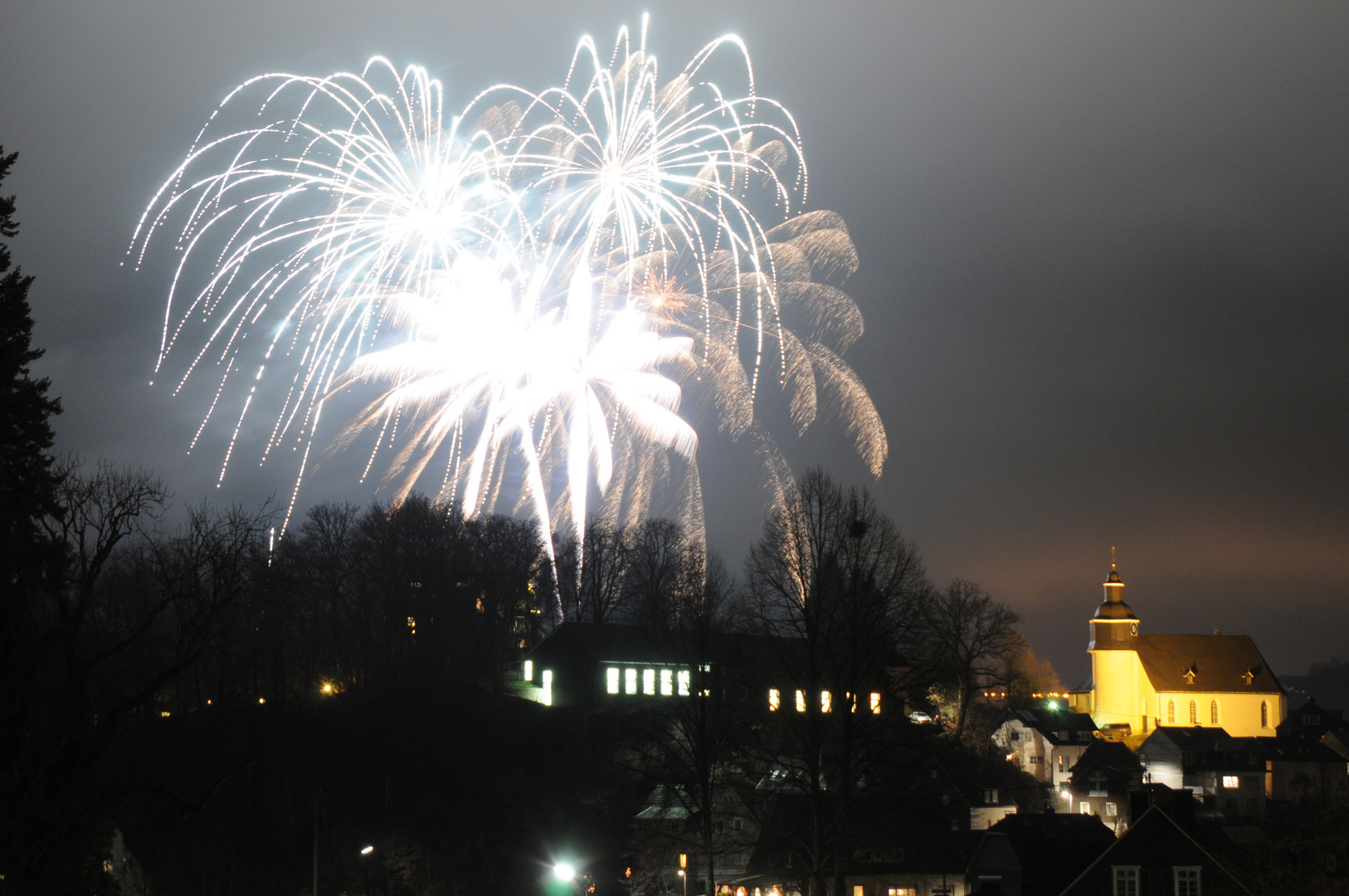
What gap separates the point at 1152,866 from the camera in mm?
34219

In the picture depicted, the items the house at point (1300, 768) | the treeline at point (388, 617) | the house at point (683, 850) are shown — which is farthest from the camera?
the house at point (1300, 768)

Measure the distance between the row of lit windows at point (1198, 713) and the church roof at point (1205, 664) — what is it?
48.3 inches

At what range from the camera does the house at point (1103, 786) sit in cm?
7069

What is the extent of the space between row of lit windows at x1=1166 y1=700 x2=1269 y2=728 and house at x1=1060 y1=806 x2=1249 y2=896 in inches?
3074

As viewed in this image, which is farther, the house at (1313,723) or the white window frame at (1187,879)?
the house at (1313,723)

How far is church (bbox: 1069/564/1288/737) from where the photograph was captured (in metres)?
106

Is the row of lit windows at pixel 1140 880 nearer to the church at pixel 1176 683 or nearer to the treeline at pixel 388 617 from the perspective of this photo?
the treeline at pixel 388 617

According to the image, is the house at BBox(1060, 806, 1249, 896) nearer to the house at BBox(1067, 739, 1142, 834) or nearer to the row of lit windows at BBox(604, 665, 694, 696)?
the row of lit windows at BBox(604, 665, 694, 696)

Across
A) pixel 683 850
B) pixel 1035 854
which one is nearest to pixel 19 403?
pixel 683 850

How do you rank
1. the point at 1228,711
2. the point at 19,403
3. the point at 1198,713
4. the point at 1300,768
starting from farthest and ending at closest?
the point at 1228,711 → the point at 1198,713 → the point at 1300,768 → the point at 19,403

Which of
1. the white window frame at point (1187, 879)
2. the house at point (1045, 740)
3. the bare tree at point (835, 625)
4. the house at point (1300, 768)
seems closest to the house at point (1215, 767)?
the house at point (1300, 768)

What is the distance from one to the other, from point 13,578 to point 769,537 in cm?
1812

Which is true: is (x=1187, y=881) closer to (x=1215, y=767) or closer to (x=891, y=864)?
(x=891, y=864)

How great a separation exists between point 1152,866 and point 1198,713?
80.3 m
